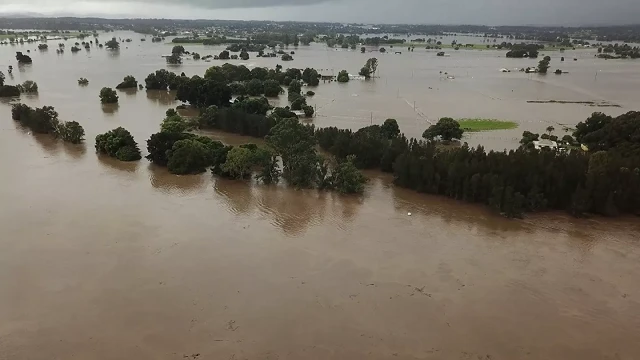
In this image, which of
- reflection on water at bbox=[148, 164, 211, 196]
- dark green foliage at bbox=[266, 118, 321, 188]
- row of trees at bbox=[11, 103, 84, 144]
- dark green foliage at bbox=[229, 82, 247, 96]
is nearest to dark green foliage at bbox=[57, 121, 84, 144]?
row of trees at bbox=[11, 103, 84, 144]

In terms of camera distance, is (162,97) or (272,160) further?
(162,97)

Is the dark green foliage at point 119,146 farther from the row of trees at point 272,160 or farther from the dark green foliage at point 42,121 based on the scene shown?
the dark green foliage at point 42,121

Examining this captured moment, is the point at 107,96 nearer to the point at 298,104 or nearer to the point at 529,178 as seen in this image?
the point at 298,104

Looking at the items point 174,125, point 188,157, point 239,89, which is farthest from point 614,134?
point 239,89

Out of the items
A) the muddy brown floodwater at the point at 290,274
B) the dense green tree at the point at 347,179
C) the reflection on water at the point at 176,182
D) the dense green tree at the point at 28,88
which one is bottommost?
the muddy brown floodwater at the point at 290,274

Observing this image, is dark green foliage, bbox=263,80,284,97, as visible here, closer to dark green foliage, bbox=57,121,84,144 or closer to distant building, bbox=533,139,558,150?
dark green foliage, bbox=57,121,84,144

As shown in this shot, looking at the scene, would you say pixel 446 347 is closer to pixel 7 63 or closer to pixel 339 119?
pixel 339 119

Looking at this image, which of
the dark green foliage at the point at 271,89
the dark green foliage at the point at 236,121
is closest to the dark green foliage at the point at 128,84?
the dark green foliage at the point at 271,89
